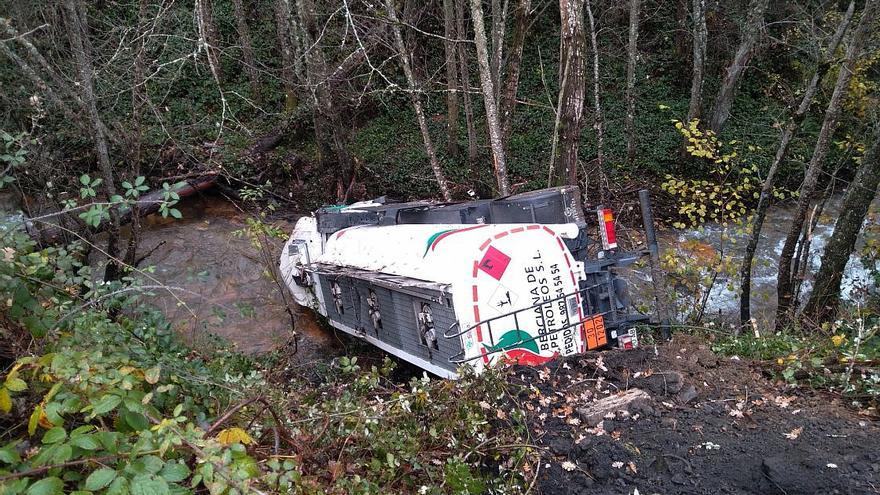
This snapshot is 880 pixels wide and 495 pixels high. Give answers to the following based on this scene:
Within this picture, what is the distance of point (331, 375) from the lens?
7004mm

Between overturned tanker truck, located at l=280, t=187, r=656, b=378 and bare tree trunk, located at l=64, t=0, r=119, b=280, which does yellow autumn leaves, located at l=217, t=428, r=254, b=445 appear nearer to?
overturned tanker truck, located at l=280, t=187, r=656, b=378

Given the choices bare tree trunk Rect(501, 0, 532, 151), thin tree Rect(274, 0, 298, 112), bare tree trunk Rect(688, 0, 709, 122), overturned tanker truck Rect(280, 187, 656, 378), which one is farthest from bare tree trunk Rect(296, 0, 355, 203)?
bare tree trunk Rect(688, 0, 709, 122)

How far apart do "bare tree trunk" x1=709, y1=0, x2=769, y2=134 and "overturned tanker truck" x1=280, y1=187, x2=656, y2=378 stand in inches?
358

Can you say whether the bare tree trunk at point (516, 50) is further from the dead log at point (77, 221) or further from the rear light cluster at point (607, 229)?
the dead log at point (77, 221)

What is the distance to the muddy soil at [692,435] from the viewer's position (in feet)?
11.2

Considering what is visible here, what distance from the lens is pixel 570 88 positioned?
8.02m

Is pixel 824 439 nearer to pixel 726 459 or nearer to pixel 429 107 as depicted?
pixel 726 459

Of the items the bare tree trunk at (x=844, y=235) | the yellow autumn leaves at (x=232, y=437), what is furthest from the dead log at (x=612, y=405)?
the bare tree trunk at (x=844, y=235)

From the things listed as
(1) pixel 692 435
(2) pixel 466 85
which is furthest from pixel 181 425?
(2) pixel 466 85

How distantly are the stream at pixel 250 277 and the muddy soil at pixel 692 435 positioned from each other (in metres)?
4.80

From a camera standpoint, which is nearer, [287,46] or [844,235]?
[844,235]

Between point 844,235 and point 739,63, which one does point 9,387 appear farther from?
point 739,63

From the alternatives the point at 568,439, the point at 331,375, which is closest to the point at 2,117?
the point at 331,375

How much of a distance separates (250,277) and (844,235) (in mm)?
11195
